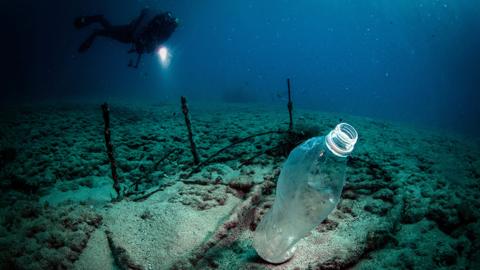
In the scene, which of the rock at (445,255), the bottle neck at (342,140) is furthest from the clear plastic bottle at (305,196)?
the rock at (445,255)

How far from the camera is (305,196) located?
2.08 metres

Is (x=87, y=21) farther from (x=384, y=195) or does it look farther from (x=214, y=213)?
(x=384, y=195)

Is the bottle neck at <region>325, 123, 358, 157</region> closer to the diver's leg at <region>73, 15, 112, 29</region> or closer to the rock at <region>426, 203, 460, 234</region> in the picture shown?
the rock at <region>426, 203, 460, 234</region>

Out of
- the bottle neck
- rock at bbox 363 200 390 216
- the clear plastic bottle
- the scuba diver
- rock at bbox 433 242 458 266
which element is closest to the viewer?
the bottle neck

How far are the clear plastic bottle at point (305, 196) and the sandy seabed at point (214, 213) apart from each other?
22cm

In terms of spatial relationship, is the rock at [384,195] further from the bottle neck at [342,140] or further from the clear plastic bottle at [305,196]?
the bottle neck at [342,140]

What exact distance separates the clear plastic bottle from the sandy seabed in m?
0.22

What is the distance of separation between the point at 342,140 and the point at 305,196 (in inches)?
22.5

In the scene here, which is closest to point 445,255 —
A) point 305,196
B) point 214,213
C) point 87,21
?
point 305,196

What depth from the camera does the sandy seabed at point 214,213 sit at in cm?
224

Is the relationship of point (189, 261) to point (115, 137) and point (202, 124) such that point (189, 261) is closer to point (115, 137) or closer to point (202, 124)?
point (115, 137)

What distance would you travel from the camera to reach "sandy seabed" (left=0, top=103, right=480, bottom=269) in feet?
7.36

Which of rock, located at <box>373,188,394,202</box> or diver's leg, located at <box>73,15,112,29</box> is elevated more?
diver's leg, located at <box>73,15,112,29</box>

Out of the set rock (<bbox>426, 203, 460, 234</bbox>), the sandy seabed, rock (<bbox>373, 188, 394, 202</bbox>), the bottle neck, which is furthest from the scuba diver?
rock (<bbox>426, 203, 460, 234</bbox>)
